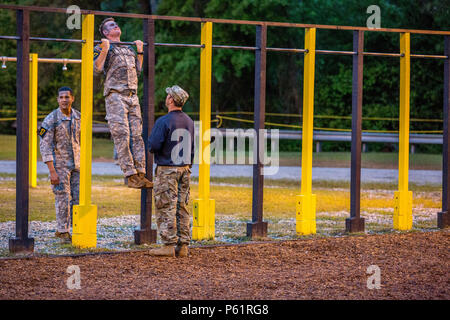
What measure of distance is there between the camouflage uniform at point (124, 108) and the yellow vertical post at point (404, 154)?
409cm

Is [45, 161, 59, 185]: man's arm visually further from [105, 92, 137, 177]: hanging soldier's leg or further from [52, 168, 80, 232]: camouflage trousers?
[105, 92, 137, 177]: hanging soldier's leg

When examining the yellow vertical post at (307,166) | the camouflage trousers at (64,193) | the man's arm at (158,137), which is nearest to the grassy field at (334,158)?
the yellow vertical post at (307,166)

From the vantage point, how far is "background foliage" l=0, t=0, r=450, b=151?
30016 millimetres

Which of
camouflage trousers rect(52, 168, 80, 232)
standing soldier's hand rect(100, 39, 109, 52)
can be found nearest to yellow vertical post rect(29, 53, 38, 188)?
camouflage trousers rect(52, 168, 80, 232)

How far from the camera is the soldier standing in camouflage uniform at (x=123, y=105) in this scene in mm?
9180

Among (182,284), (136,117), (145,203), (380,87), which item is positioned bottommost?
(182,284)

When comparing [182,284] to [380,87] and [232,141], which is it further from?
[380,87]

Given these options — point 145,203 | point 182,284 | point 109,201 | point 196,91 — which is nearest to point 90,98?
point 145,203

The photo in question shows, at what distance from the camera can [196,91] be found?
3169 cm

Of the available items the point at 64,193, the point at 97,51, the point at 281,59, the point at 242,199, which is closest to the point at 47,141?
the point at 64,193

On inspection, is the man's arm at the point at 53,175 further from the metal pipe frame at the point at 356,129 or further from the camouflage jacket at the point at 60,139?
the metal pipe frame at the point at 356,129

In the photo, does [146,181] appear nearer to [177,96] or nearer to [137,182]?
[137,182]

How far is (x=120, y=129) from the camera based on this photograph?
9.16 m

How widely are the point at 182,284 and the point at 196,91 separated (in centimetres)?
2455
